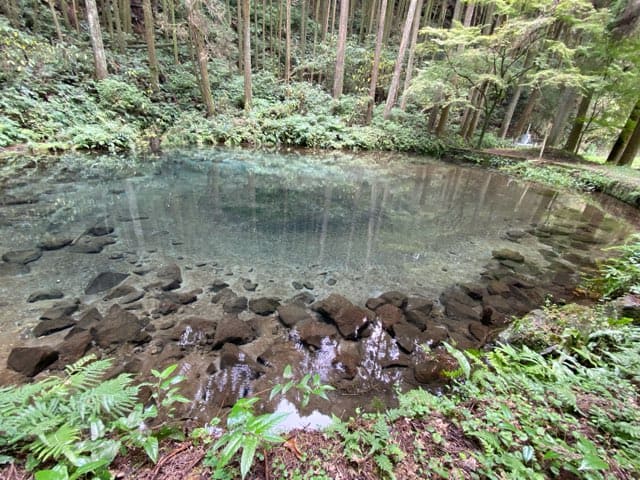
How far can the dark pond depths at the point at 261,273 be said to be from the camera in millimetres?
3043

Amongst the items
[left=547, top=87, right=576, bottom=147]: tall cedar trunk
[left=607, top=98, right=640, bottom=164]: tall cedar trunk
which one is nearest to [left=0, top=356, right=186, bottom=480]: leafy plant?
[left=607, top=98, right=640, bottom=164]: tall cedar trunk

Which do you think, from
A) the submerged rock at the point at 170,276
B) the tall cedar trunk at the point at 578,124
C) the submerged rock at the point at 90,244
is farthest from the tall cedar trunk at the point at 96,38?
the tall cedar trunk at the point at 578,124

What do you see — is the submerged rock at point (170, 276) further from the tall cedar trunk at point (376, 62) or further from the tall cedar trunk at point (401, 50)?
the tall cedar trunk at point (401, 50)

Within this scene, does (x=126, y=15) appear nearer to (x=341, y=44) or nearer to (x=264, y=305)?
(x=341, y=44)

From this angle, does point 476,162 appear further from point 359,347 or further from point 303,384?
point 303,384

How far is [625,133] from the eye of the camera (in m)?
13.1

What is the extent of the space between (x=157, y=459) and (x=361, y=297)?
3.22m

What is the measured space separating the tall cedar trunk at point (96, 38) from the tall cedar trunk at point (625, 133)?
2161 centimetres

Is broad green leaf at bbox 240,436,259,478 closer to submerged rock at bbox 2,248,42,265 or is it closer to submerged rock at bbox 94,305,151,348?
submerged rock at bbox 94,305,151,348

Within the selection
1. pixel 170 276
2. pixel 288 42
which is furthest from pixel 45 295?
pixel 288 42

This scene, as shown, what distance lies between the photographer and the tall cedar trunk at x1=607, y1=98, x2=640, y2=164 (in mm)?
12305

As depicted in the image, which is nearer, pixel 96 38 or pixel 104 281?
pixel 104 281

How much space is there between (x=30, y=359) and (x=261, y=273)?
269 cm

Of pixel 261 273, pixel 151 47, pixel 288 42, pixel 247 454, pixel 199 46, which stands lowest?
pixel 261 273
